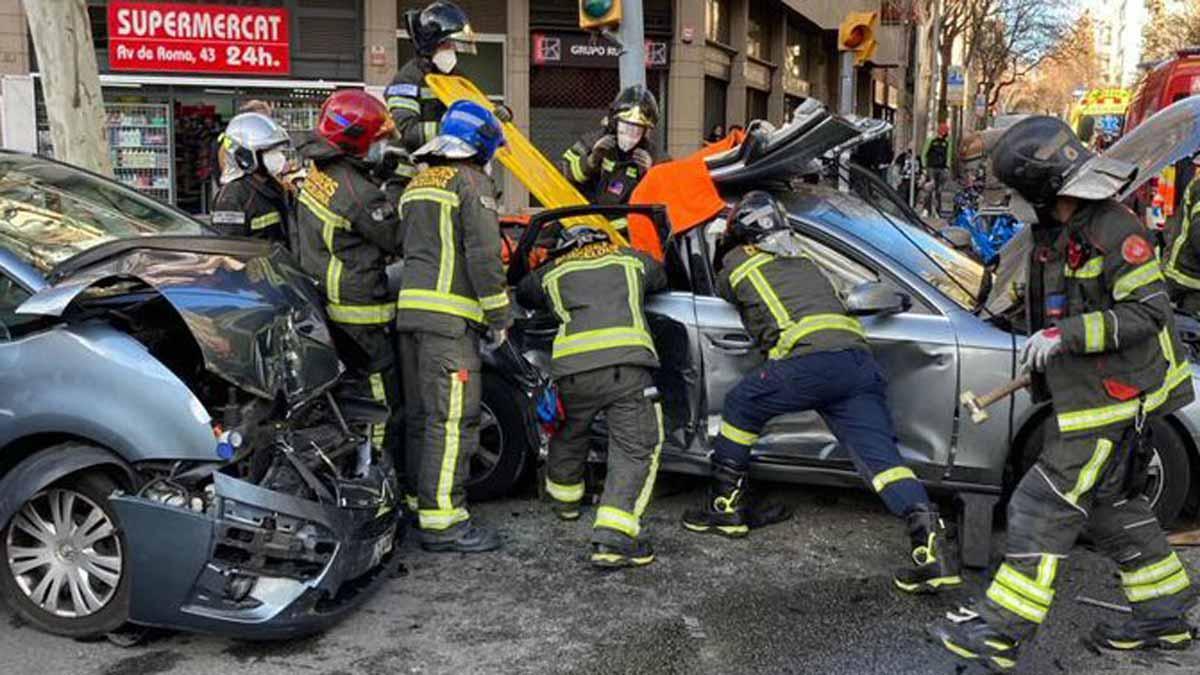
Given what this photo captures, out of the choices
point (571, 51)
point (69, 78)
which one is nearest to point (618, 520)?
point (69, 78)

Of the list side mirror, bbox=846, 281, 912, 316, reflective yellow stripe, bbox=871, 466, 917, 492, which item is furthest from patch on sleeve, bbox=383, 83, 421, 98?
reflective yellow stripe, bbox=871, 466, 917, 492

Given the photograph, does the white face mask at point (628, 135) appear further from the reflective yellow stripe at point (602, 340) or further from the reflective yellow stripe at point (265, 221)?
the reflective yellow stripe at point (602, 340)

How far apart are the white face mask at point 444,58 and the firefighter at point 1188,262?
414 cm

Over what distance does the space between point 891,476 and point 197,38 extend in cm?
1394

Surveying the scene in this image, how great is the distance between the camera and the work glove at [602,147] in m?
6.78

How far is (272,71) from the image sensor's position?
16125mm

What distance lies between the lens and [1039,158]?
3.73 metres

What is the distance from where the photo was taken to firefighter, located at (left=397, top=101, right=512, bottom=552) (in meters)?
4.74

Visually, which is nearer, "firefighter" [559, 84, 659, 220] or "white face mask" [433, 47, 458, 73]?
"white face mask" [433, 47, 458, 73]

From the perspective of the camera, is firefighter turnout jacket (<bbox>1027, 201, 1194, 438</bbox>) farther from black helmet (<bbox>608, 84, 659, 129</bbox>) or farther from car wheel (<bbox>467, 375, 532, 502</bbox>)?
black helmet (<bbox>608, 84, 659, 129</bbox>)

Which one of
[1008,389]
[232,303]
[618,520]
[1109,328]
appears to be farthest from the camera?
[618,520]

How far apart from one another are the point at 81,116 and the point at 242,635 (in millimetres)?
5667

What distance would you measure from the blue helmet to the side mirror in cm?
165

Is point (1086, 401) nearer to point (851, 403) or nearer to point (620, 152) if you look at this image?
point (851, 403)
